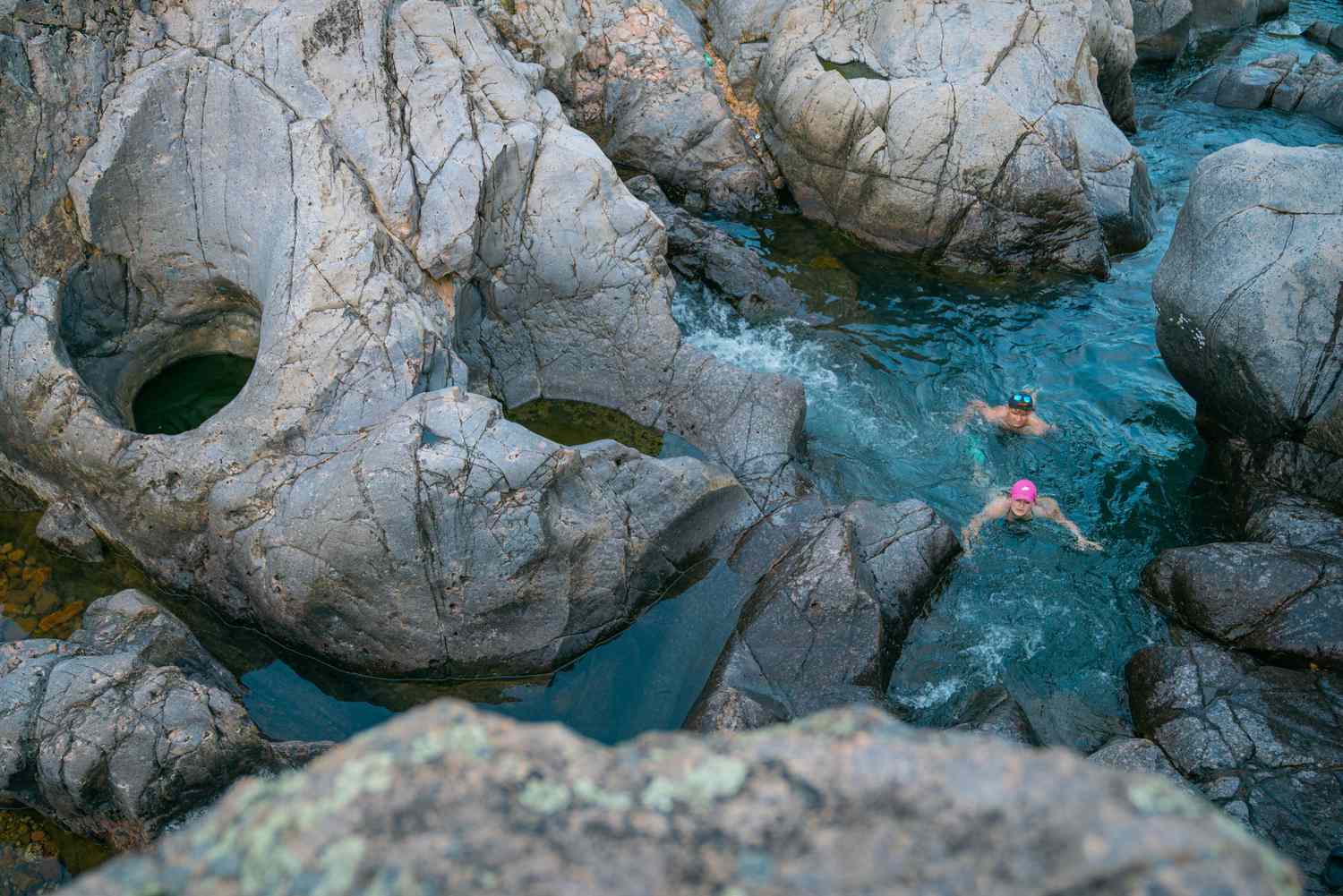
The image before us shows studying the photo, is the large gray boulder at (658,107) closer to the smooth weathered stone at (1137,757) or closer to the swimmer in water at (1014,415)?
the swimmer in water at (1014,415)

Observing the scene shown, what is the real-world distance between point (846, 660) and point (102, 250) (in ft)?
34.1

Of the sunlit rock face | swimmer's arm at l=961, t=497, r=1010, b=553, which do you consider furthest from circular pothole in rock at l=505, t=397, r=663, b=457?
swimmer's arm at l=961, t=497, r=1010, b=553

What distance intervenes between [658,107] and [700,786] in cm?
1802

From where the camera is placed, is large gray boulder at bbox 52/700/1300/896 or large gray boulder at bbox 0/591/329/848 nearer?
large gray boulder at bbox 52/700/1300/896

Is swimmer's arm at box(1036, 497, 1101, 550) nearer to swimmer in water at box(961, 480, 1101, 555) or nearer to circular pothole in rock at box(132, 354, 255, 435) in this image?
swimmer in water at box(961, 480, 1101, 555)

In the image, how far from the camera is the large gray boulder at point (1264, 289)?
39.2 ft

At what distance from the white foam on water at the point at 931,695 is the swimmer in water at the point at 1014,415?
477cm

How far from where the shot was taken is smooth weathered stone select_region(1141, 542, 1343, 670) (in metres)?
10.5

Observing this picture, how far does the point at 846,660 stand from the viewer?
1030cm

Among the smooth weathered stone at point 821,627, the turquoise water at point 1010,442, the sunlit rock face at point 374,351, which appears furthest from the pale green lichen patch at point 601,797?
the turquoise water at point 1010,442

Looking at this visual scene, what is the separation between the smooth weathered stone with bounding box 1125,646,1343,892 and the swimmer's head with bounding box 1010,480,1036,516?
231cm

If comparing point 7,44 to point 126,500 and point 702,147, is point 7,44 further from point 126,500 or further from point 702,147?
point 702,147

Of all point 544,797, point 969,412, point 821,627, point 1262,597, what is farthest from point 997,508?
point 544,797

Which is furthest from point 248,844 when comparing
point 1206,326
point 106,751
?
point 1206,326
